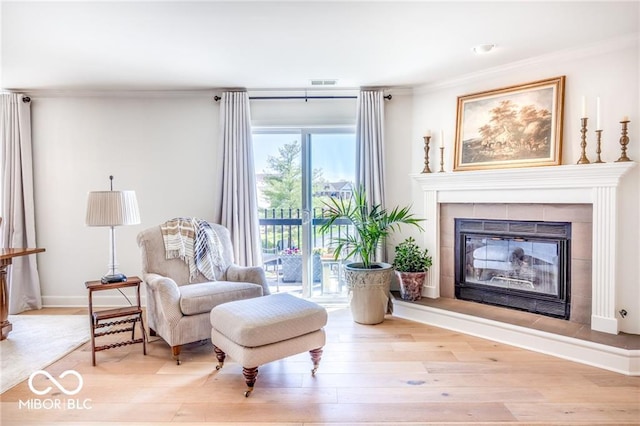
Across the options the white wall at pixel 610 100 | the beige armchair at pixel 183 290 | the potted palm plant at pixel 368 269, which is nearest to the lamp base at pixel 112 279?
the beige armchair at pixel 183 290

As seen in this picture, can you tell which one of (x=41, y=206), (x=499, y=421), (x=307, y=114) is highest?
(x=307, y=114)

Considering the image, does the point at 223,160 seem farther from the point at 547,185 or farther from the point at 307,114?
the point at 547,185

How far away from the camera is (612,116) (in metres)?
2.95

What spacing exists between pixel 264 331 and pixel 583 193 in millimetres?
2758

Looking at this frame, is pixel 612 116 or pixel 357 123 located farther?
pixel 357 123

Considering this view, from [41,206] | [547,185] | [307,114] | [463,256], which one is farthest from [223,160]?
[547,185]

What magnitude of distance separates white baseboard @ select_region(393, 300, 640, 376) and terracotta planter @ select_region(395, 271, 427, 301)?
3.8 inches

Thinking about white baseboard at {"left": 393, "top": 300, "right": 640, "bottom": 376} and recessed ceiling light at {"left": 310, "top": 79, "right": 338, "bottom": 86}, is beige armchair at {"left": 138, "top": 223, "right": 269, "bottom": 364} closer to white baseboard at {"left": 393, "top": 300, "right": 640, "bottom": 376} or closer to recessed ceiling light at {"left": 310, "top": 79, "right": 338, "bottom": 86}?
white baseboard at {"left": 393, "top": 300, "right": 640, "bottom": 376}

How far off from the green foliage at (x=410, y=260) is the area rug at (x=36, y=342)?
3.01 m

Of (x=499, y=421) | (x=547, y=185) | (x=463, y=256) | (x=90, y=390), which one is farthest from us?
(x=463, y=256)

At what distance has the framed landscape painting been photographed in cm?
320

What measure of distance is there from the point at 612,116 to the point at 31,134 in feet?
18.9

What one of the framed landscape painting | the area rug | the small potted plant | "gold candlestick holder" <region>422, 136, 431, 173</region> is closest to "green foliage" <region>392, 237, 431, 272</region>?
the small potted plant

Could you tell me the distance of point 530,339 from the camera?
2.96 meters
